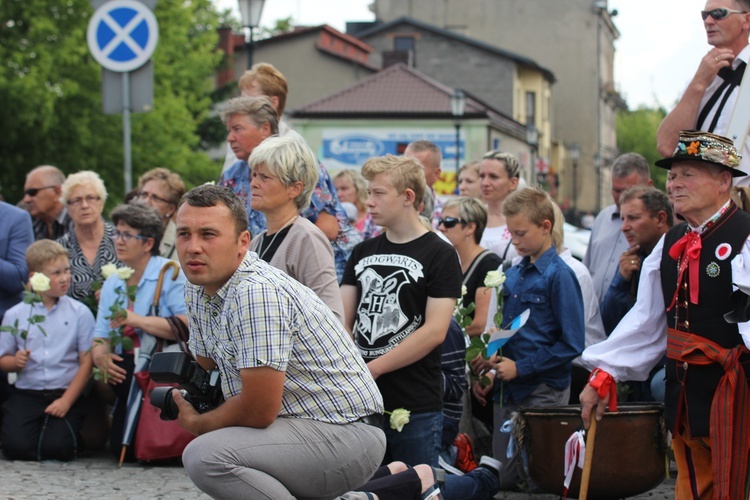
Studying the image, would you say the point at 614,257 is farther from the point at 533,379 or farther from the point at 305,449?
the point at 305,449

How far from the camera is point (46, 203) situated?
9852 mm

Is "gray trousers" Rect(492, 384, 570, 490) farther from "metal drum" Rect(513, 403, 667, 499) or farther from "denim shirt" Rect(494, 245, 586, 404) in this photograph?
"metal drum" Rect(513, 403, 667, 499)

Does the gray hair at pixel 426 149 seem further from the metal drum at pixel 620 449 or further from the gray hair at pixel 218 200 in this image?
the gray hair at pixel 218 200

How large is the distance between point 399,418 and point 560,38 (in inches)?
2731

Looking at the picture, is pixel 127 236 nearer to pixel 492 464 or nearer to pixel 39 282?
pixel 39 282

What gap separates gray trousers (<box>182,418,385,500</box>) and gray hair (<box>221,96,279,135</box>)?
273cm

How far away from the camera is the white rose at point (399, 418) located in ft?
18.6

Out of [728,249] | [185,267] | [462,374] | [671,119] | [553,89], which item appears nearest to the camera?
[185,267]

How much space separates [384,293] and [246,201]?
162 centimetres

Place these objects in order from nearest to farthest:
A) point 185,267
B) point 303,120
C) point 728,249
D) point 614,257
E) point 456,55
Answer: point 185,267, point 728,249, point 614,257, point 303,120, point 456,55

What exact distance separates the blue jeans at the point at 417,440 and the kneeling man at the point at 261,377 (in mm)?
1115

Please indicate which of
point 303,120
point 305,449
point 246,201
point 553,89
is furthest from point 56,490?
point 553,89

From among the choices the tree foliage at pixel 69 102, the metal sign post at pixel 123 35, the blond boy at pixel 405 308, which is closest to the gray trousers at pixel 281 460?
the blond boy at pixel 405 308

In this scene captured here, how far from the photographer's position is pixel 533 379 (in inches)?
271
